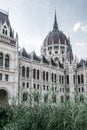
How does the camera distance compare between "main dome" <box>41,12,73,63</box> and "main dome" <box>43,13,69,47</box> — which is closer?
"main dome" <box>41,12,73,63</box>

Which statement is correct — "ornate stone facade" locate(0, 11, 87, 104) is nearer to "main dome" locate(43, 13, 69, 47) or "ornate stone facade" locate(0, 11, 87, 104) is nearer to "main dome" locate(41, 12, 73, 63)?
"main dome" locate(41, 12, 73, 63)

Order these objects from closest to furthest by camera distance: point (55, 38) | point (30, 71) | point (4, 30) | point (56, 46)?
1. point (4, 30)
2. point (30, 71)
3. point (56, 46)
4. point (55, 38)

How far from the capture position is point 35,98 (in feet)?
59.8

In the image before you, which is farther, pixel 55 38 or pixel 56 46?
pixel 55 38

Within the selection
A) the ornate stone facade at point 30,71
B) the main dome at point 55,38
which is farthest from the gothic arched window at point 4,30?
the main dome at point 55,38

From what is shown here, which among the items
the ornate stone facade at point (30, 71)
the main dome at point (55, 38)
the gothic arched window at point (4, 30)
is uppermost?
the main dome at point (55, 38)

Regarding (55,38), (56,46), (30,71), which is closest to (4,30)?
(30,71)

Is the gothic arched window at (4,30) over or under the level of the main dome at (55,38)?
under

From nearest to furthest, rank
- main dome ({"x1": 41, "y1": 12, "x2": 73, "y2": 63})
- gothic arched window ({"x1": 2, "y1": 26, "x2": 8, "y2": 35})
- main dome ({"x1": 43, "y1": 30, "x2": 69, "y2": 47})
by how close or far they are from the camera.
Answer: gothic arched window ({"x1": 2, "y1": 26, "x2": 8, "y2": 35})
main dome ({"x1": 41, "y1": 12, "x2": 73, "y2": 63})
main dome ({"x1": 43, "y1": 30, "x2": 69, "y2": 47})

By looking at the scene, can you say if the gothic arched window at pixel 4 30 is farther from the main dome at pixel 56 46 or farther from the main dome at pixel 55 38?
the main dome at pixel 55 38

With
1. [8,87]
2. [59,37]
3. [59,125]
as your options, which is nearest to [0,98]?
[8,87]

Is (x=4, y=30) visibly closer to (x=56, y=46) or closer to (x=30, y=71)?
(x=30, y=71)

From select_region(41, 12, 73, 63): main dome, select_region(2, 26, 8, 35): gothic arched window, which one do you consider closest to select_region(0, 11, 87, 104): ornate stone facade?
select_region(2, 26, 8, 35): gothic arched window

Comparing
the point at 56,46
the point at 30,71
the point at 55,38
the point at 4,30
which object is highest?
the point at 55,38
